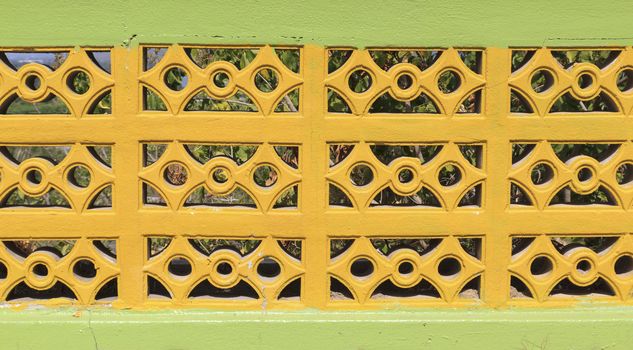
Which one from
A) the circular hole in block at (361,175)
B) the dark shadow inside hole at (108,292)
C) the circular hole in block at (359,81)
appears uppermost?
the circular hole in block at (359,81)

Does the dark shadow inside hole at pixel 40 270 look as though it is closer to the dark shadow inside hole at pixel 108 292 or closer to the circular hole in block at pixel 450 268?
the dark shadow inside hole at pixel 108 292

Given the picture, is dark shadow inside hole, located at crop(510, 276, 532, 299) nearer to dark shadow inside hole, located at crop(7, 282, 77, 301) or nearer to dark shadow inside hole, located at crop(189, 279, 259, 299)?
dark shadow inside hole, located at crop(189, 279, 259, 299)

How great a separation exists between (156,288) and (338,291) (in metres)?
0.73

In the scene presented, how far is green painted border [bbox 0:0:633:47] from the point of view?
2621 mm

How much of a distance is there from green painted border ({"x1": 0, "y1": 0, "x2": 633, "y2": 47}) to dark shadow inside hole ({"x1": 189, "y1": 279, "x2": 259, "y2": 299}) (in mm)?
960

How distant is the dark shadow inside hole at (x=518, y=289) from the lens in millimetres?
2857

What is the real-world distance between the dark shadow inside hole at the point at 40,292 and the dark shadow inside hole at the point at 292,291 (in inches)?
31.6

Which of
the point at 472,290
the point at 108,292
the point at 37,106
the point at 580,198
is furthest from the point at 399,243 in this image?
the point at 37,106

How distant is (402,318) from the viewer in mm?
2721

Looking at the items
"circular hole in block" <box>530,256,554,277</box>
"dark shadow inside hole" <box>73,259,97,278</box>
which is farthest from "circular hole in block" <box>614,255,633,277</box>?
"dark shadow inside hole" <box>73,259,97,278</box>

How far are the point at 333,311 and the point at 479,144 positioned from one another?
2.69 ft

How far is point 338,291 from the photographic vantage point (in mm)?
2932

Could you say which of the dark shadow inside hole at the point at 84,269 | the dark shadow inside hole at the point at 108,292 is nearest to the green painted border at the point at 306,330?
the dark shadow inside hole at the point at 108,292

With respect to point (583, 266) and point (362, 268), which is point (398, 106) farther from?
point (583, 266)
